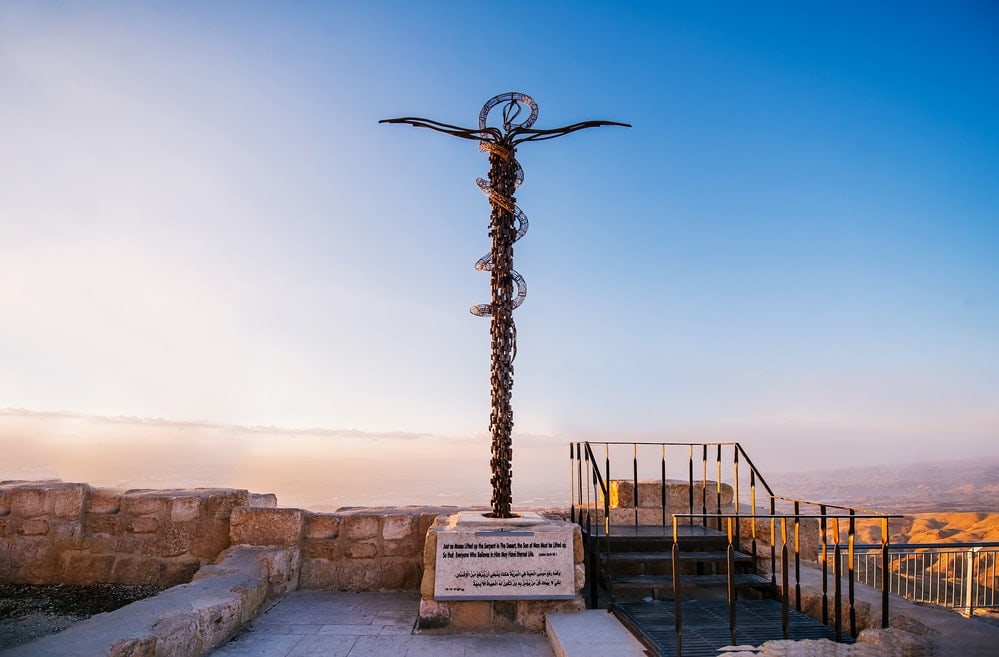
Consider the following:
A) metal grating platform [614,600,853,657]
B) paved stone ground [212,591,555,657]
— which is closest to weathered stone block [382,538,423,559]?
paved stone ground [212,591,555,657]

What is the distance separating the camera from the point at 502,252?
6266 mm

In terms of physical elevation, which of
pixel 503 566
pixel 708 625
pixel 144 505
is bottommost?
pixel 708 625

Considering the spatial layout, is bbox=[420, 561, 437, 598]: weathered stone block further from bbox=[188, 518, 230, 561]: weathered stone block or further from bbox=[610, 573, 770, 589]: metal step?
bbox=[188, 518, 230, 561]: weathered stone block

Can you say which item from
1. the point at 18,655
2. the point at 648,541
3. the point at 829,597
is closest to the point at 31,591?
the point at 18,655

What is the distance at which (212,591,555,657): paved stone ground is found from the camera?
477 cm

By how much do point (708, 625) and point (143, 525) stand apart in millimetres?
5749

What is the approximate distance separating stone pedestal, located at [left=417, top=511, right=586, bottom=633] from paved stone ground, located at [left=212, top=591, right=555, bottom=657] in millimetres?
156

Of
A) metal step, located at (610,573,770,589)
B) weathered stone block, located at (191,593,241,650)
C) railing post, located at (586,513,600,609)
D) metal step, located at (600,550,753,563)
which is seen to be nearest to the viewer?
weathered stone block, located at (191,593,241,650)

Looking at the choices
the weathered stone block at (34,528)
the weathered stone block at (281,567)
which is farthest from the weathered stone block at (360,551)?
the weathered stone block at (34,528)

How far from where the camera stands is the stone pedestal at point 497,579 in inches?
211

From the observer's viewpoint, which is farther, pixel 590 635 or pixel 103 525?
pixel 103 525

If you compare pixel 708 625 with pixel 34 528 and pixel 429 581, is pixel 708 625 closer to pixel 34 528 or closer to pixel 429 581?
pixel 429 581

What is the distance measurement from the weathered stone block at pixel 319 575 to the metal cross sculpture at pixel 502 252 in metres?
2.05

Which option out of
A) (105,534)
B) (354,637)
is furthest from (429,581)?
(105,534)
